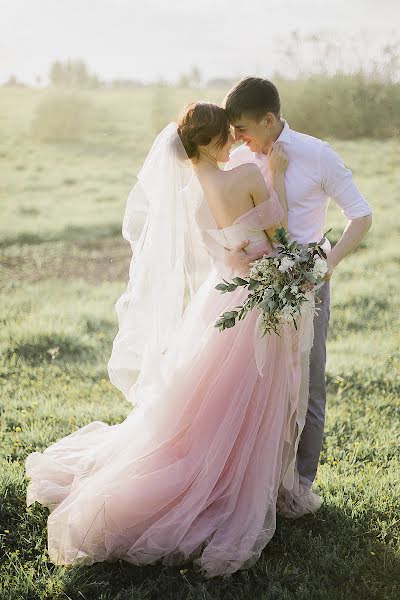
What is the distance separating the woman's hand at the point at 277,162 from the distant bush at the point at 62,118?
2188 centimetres

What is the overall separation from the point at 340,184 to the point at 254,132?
1.79 feet

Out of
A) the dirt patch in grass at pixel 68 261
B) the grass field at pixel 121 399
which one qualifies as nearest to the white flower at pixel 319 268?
the grass field at pixel 121 399

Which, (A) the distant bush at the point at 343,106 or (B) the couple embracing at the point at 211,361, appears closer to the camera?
(B) the couple embracing at the point at 211,361

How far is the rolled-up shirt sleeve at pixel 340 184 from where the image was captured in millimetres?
3641

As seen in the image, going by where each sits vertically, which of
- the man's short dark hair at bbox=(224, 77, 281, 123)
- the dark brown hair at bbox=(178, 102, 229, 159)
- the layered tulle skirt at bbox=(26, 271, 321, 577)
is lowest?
the layered tulle skirt at bbox=(26, 271, 321, 577)

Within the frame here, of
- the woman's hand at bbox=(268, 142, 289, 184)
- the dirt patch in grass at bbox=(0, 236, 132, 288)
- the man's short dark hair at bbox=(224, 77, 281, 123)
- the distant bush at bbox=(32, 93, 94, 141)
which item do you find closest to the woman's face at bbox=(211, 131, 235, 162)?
the man's short dark hair at bbox=(224, 77, 281, 123)

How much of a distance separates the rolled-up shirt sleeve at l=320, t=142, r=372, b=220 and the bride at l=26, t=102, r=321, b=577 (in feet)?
0.79

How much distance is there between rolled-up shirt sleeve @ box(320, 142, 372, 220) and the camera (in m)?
3.64

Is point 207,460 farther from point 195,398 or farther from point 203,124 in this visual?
point 203,124

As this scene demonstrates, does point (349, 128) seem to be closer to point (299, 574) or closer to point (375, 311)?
point (375, 311)

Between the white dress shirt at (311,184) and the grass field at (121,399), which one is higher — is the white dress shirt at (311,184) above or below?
above

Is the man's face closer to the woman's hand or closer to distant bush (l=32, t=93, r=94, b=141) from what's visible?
the woman's hand

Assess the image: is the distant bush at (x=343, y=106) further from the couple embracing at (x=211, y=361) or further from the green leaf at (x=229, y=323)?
the green leaf at (x=229, y=323)

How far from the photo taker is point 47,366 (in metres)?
6.58
